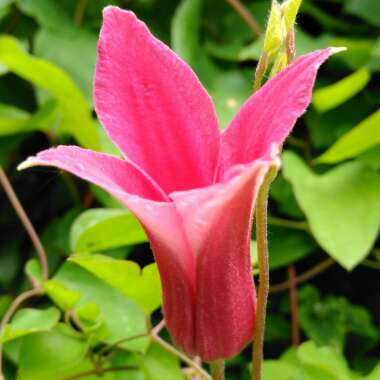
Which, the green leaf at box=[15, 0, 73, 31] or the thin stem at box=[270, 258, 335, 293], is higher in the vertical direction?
the green leaf at box=[15, 0, 73, 31]

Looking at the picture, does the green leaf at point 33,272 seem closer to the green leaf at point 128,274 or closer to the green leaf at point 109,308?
the green leaf at point 109,308

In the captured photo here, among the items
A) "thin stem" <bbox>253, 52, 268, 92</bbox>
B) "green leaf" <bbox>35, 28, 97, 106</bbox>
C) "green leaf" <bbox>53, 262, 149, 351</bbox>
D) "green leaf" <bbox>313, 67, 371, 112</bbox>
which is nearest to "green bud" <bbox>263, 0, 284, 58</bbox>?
"thin stem" <bbox>253, 52, 268, 92</bbox>

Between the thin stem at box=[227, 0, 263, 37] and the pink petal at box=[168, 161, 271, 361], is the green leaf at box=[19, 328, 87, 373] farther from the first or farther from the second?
the thin stem at box=[227, 0, 263, 37]

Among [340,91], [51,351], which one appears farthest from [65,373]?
[340,91]

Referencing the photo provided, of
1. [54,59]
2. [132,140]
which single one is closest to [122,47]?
[132,140]

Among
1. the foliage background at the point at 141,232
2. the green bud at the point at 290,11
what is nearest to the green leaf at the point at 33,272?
the foliage background at the point at 141,232

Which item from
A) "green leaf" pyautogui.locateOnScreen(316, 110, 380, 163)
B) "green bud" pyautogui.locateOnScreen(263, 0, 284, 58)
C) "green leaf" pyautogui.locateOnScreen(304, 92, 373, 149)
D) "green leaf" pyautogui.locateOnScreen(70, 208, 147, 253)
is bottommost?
"green leaf" pyautogui.locateOnScreen(70, 208, 147, 253)

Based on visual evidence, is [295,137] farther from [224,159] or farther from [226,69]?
[224,159]
